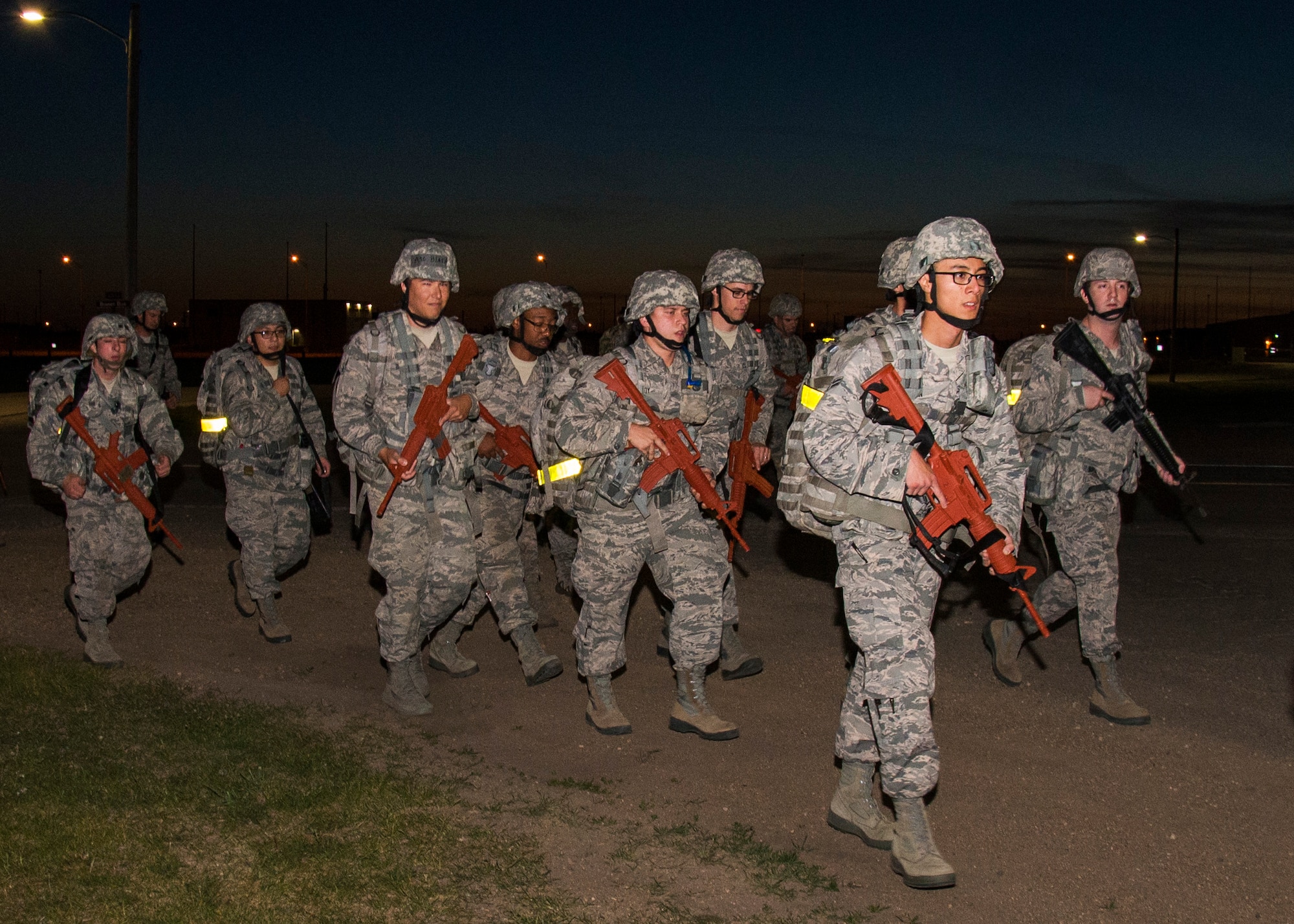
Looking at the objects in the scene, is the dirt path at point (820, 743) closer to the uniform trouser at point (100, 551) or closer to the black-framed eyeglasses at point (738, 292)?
the uniform trouser at point (100, 551)

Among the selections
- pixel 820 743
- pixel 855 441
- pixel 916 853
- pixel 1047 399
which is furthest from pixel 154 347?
pixel 916 853

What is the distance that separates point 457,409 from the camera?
6.24 m

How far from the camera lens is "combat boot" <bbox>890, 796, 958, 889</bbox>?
425 cm

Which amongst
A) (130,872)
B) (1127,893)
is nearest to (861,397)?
(1127,893)

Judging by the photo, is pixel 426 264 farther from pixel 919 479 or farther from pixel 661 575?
pixel 919 479

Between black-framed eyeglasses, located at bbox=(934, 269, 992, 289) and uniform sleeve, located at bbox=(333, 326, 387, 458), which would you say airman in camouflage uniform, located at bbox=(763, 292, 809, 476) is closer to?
uniform sleeve, located at bbox=(333, 326, 387, 458)

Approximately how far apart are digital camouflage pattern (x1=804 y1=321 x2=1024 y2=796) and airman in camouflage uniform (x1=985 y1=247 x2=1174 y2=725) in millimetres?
1728

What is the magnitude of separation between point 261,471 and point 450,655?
1.97 meters

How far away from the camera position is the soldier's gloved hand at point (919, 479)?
14.3ft

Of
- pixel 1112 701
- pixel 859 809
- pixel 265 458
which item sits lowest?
pixel 859 809

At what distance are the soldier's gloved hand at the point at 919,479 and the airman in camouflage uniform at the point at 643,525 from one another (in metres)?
1.64

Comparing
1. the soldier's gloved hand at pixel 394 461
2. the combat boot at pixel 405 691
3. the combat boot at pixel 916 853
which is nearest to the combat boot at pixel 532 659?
the combat boot at pixel 405 691

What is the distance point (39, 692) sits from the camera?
6418mm

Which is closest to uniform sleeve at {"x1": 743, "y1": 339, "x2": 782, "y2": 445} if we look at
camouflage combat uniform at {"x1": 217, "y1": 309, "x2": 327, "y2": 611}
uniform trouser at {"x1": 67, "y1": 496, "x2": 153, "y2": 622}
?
camouflage combat uniform at {"x1": 217, "y1": 309, "x2": 327, "y2": 611}
